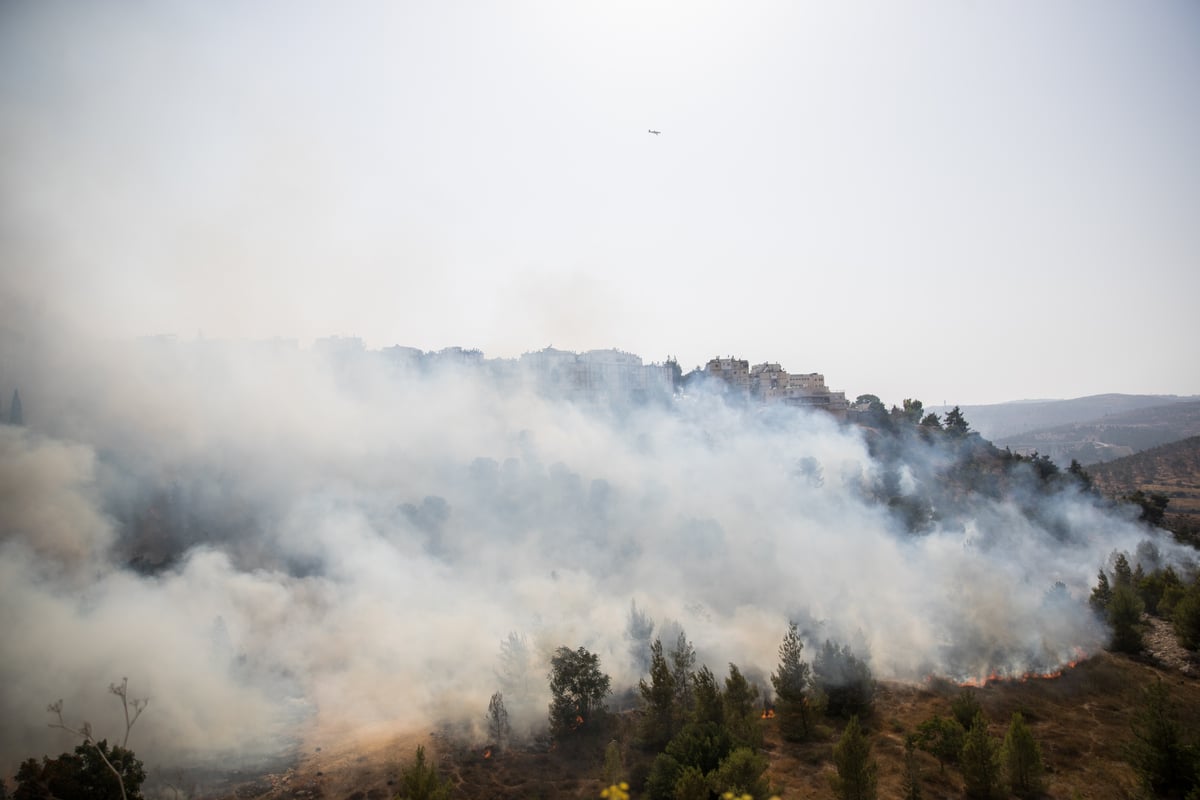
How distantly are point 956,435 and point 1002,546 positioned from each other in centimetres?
3229

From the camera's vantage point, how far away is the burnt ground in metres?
22.9

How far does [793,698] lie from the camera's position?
2781cm

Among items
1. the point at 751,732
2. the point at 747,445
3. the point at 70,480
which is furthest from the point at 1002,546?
the point at 70,480

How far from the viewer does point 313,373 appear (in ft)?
203

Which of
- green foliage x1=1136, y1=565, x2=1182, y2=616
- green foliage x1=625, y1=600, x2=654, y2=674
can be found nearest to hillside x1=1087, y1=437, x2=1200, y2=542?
green foliage x1=1136, y1=565, x2=1182, y2=616

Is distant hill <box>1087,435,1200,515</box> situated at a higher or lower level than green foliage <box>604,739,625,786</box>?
lower

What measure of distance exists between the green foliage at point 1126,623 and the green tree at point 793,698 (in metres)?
23.6

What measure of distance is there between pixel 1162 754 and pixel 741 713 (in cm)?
1546

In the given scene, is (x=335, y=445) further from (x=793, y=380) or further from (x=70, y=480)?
(x=793, y=380)

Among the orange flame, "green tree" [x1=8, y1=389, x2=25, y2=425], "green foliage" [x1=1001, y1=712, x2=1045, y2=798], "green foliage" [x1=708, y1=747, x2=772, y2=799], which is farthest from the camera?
"green tree" [x1=8, y1=389, x2=25, y2=425]

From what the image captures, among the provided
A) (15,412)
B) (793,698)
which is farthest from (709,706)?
(15,412)

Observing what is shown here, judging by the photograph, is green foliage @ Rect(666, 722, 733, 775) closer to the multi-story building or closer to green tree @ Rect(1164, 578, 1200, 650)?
green tree @ Rect(1164, 578, 1200, 650)

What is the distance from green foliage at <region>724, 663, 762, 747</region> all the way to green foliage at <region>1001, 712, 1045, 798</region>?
31.3 feet

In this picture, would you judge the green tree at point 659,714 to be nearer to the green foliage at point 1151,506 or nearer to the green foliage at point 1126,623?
the green foliage at point 1126,623
